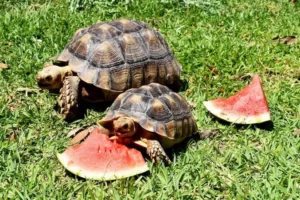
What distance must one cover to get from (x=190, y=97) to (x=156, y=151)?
5.07 feet

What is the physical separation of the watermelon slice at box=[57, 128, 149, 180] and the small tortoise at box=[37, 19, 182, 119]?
2.49ft

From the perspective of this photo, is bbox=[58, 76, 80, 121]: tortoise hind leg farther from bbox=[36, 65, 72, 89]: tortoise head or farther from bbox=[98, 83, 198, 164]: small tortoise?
bbox=[98, 83, 198, 164]: small tortoise

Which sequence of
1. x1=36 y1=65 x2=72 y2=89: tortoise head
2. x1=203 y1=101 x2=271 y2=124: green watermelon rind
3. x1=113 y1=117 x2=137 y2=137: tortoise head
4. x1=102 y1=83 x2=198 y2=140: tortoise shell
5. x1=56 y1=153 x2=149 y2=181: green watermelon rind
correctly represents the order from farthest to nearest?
x1=36 y1=65 x2=72 y2=89: tortoise head < x1=203 y1=101 x2=271 y2=124: green watermelon rind < x1=102 y1=83 x2=198 y2=140: tortoise shell < x1=113 y1=117 x2=137 y2=137: tortoise head < x1=56 y1=153 x2=149 y2=181: green watermelon rind

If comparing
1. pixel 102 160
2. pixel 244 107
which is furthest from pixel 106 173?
pixel 244 107

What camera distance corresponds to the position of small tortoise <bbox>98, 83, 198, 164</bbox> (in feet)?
13.3

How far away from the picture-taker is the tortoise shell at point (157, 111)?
413cm

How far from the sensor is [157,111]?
4176 mm

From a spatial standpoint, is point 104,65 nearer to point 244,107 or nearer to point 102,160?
point 102,160

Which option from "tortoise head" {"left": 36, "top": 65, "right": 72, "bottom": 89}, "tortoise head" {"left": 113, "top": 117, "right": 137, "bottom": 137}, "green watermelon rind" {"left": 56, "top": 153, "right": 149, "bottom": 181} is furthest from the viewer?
"tortoise head" {"left": 36, "top": 65, "right": 72, "bottom": 89}

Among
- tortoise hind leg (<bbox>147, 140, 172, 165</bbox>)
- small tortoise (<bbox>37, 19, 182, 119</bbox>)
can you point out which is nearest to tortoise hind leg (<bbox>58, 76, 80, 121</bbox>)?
small tortoise (<bbox>37, 19, 182, 119</bbox>)

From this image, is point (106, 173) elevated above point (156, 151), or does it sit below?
below

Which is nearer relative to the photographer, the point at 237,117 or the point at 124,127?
the point at 124,127

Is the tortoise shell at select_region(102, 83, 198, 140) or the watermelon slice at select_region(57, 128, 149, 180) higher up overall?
the tortoise shell at select_region(102, 83, 198, 140)

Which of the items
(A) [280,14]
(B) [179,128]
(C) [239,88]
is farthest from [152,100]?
(A) [280,14]
